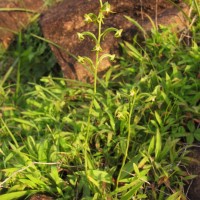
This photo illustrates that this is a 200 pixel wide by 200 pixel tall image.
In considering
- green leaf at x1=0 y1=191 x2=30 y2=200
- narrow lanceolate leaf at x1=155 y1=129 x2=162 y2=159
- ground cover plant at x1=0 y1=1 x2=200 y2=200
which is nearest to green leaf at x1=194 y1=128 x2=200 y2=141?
ground cover plant at x1=0 y1=1 x2=200 y2=200

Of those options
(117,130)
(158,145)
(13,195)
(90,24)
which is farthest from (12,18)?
(158,145)

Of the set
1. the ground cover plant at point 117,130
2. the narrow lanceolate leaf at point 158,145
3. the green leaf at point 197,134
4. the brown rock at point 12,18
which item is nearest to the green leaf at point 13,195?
the ground cover plant at point 117,130

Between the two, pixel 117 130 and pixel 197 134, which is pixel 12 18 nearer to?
pixel 117 130

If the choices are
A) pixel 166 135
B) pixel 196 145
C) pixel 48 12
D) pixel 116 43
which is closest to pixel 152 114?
pixel 166 135

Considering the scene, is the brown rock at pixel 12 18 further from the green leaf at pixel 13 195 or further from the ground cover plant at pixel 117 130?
the green leaf at pixel 13 195

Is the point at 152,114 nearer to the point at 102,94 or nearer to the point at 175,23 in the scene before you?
the point at 102,94

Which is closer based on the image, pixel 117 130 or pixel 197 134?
pixel 197 134
